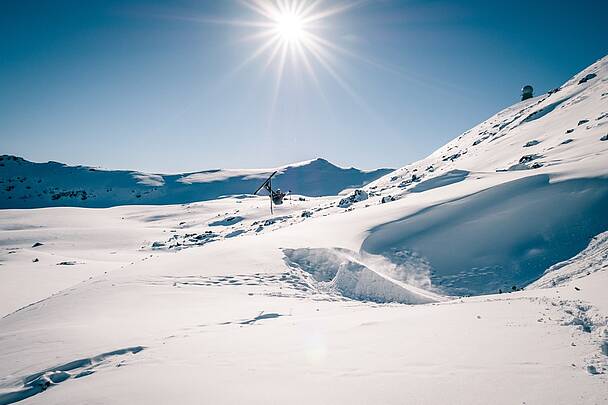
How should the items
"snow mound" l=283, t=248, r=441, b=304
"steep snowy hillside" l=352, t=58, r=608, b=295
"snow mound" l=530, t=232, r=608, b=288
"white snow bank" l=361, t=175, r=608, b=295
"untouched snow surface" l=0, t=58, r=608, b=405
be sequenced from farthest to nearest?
"steep snowy hillside" l=352, t=58, r=608, b=295 < "white snow bank" l=361, t=175, r=608, b=295 < "snow mound" l=283, t=248, r=441, b=304 < "snow mound" l=530, t=232, r=608, b=288 < "untouched snow surface" l=0, t=58, r=608, b=405

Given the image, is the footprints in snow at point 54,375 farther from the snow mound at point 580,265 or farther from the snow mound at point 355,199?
the snow mound at point 355,199

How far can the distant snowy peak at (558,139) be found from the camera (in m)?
20.9

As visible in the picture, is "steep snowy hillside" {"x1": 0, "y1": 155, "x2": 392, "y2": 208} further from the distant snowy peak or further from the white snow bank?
the white snow bank

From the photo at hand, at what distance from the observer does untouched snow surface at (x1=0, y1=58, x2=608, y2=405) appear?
485 cm

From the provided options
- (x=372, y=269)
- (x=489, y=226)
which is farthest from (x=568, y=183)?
(x=372, y=269)

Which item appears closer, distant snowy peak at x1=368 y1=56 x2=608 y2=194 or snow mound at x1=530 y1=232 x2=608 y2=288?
snow mound at x1=530 y1=232 x2=608 y2=288

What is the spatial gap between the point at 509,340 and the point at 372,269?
991 cm

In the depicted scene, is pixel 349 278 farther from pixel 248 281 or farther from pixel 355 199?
pixel 355 199

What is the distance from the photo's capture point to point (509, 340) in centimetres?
598

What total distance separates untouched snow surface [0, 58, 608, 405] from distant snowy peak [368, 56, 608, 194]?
297 mm

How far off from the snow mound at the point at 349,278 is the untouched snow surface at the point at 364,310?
9 centimetres

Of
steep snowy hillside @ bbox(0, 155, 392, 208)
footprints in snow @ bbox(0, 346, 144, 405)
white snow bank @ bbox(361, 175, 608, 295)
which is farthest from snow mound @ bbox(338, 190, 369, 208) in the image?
steep snowy hillside @ bbox(0, 155, 392, 208)

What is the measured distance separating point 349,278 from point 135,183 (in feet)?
394

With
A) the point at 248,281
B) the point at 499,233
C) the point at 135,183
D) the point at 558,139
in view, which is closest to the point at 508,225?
the point at 499,233
